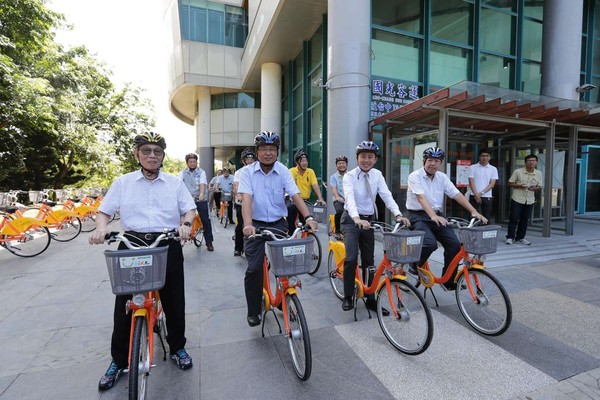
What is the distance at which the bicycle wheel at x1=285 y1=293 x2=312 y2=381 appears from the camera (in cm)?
233

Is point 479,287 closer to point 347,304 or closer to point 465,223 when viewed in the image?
point 465,223

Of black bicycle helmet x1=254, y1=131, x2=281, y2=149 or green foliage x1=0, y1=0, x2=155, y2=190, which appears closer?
black bicycle helmet x1=254, y1=131, x2=281, y2=149

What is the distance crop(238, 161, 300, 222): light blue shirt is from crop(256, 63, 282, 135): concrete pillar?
44.6ft

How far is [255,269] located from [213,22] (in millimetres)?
20300

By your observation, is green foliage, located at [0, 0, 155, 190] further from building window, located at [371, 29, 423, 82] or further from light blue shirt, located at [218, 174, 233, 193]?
building window, located at [371, 29, 423, 82]

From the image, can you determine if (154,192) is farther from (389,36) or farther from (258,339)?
(389,36)

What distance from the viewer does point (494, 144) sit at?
30.9ft

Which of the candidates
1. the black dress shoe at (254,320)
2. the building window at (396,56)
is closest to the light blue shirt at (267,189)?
the black dress shoe at (254,320)

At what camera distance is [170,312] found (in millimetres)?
2578

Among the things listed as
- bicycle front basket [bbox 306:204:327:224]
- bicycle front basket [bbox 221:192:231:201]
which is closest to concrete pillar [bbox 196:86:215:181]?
bicycle front basket [bbox 221:192:231:201]

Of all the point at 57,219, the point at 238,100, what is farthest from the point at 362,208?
the point at 238,100

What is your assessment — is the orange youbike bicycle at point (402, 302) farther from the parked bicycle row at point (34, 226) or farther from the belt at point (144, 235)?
the parked bicycle row at point (34, 226)

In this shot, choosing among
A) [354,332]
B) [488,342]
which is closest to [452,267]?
[488,342]

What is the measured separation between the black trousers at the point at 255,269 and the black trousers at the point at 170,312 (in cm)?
61
